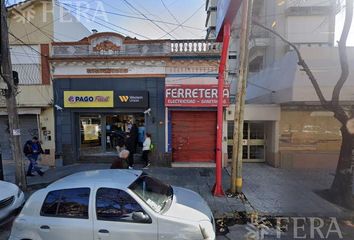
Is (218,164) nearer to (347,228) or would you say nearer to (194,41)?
(347,228)

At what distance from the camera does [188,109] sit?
1102 centimetres

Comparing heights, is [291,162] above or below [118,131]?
below

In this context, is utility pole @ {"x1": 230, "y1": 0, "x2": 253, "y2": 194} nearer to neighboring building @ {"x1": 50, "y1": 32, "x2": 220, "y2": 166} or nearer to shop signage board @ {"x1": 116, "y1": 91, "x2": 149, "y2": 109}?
neighboring building @ {"x1": 50, "y1": 32, "x2": 220, "y2": 166}

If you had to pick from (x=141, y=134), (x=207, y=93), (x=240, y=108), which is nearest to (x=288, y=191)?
(x=240, y=108)

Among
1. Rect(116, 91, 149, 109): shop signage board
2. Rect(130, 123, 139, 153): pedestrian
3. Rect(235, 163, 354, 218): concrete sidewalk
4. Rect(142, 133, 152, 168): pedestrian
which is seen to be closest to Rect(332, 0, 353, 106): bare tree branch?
Rect(235, 163, 354, 218): concrete sidewalk

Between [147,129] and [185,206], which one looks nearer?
[185,206]

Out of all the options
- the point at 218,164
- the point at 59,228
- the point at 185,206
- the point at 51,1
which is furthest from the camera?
the point at 51,1

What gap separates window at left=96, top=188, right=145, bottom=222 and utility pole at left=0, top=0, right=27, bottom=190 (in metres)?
5.50

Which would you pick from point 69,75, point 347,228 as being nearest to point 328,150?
point 347,228

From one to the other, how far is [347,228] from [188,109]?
709cm

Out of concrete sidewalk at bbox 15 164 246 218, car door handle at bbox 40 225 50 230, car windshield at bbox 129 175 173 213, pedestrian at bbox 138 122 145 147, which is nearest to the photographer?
car door handle at bbox 40 225 50 230

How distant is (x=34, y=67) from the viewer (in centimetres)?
1139

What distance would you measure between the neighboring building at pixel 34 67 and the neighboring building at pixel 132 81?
44 cm

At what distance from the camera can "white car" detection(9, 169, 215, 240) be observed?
145 inches
